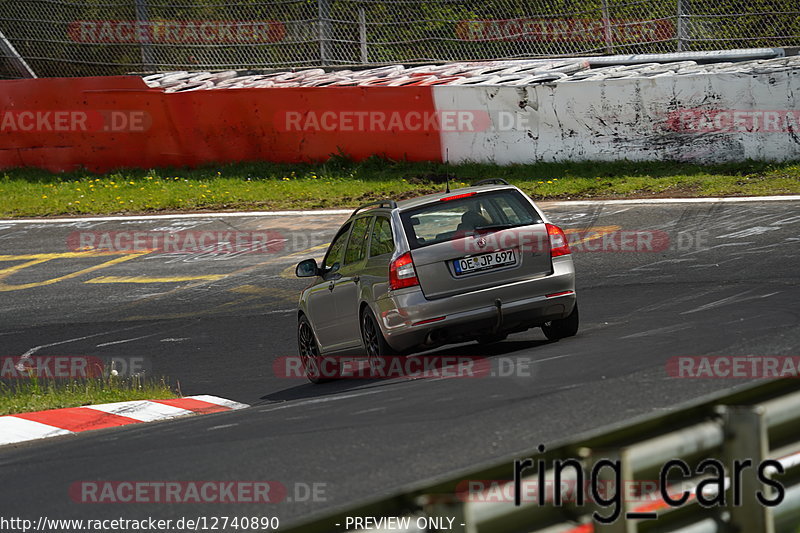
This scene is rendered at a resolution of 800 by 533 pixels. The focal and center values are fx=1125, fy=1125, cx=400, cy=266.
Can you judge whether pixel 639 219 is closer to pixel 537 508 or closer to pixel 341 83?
pixel 341 83

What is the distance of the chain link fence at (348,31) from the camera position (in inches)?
818

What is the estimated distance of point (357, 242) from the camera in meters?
10.6

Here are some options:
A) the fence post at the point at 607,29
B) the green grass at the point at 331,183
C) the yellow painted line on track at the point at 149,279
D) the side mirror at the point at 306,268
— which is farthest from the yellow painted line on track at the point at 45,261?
the fence post at the point at 607,29

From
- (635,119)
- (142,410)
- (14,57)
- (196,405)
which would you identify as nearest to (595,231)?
(635,119)

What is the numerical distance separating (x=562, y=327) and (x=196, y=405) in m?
3.33

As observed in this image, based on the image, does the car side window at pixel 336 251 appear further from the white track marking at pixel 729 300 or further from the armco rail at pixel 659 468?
the armco rail at pixel 659 468

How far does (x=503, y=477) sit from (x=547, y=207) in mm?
14475

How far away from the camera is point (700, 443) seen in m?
3.63

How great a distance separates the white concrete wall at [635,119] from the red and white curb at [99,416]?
33.2ft

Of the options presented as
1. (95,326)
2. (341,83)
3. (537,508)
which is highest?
(341,83)

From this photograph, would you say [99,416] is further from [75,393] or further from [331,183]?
[331,183]

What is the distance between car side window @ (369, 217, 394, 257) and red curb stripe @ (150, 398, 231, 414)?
1898 mm

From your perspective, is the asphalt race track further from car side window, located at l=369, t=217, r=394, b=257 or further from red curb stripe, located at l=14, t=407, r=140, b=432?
car side window, located at l=369, t=217, r=394, b=257

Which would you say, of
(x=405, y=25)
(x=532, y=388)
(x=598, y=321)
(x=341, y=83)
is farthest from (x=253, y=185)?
(x=532, y=388)
